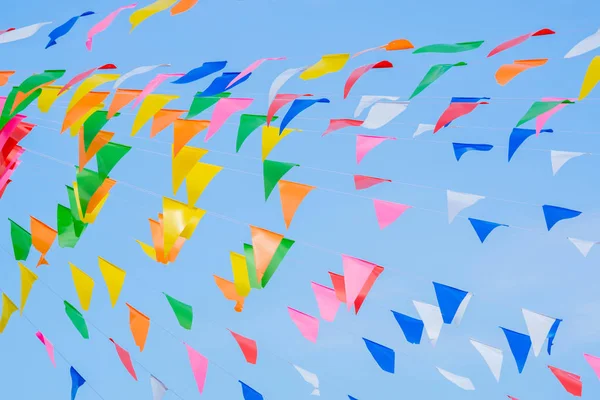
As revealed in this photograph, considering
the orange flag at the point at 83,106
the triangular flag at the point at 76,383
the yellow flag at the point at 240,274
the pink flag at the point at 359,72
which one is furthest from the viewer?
the triangular flag at the point at 76,383

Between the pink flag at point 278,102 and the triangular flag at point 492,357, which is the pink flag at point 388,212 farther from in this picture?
the triangular flag at point 492,357

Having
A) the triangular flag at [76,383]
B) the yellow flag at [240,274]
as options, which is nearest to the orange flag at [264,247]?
the yellow flag at [240,274]

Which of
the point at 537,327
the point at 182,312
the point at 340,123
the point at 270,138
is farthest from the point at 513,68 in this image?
the point at 182,312

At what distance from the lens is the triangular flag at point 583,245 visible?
5.10 m

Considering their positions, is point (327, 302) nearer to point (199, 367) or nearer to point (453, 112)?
point (199, 367)

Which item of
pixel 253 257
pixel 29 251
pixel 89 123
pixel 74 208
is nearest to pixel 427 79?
pixel 253 257

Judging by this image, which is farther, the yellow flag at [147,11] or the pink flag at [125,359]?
the pink flag at [125,359]

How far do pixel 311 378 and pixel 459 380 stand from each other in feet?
3.77

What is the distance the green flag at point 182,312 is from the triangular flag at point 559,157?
2.85m

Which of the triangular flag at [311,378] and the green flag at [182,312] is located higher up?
the green flag at [182,312]

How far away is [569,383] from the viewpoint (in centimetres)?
554

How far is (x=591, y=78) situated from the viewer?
4.57 meters

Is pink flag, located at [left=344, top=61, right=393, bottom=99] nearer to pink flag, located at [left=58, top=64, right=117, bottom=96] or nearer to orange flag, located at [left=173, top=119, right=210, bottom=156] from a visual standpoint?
orange flag, located at [left=173, top=119, right=210, bottom=156]

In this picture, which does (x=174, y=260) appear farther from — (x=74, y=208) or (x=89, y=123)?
(x=89, y=123)
